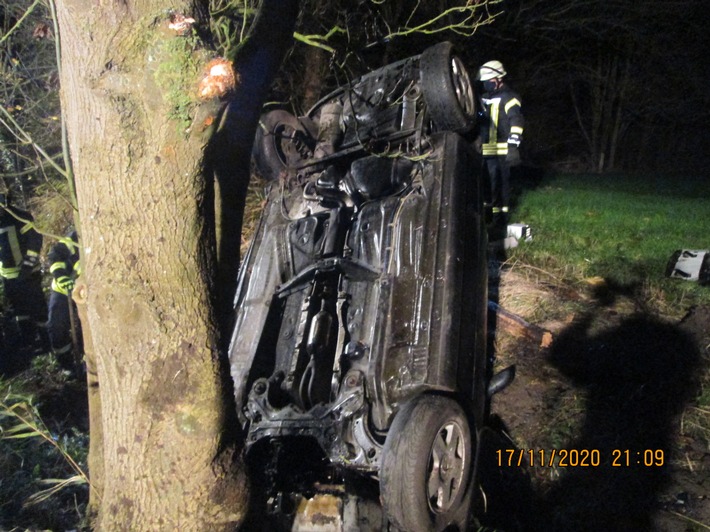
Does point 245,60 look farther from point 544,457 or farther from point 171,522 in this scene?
point 544,457

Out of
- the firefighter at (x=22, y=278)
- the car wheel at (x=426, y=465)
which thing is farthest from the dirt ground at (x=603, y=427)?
the firefighter at (x=22, y=278)

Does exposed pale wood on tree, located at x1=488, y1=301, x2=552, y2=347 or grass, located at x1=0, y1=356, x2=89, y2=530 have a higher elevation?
exposed pale wood on tree, located at x1=488, y1=301, x2=552, y2=347

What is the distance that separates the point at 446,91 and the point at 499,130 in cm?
308

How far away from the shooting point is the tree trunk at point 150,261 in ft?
5.17

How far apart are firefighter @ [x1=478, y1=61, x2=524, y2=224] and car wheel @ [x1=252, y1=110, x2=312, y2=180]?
97.1 inches

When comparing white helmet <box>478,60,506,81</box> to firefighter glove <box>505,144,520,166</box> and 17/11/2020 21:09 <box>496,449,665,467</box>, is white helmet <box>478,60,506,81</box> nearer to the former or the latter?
firefighter glove <box>505,144,520,166</box>

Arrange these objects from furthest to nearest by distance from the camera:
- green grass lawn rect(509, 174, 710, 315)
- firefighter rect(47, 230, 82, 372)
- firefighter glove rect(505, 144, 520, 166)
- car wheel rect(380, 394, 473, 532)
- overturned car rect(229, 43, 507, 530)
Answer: firefighter glove rect(505, 144, 520, 166) → firefighter rect(47, 230, 82, 372) → green grass lawn rect(509, 174, 710, 315) → overturned car rect(229, 43, 507, 530) → car wheel rect(380, 394, 473, 532)

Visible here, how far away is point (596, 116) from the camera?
52.8 ft

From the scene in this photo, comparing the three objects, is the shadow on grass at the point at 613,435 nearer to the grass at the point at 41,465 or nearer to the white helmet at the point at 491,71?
the grass at the point at 41,465

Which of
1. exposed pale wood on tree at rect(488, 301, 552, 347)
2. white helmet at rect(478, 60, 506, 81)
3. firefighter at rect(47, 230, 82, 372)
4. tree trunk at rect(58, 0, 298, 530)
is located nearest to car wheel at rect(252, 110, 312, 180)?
exposed pale wood on tree at rect(488, 301, 552, 347)

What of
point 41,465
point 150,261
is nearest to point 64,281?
point 41,465

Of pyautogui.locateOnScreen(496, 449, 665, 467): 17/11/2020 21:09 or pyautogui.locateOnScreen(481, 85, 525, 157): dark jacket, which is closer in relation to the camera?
pyautogui.locateOnScreen(496, 449, 665, 467): 17/11/2020 21:09

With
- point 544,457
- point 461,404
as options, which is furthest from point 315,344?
point 544,457

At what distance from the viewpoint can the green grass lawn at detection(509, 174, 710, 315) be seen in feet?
15.6
